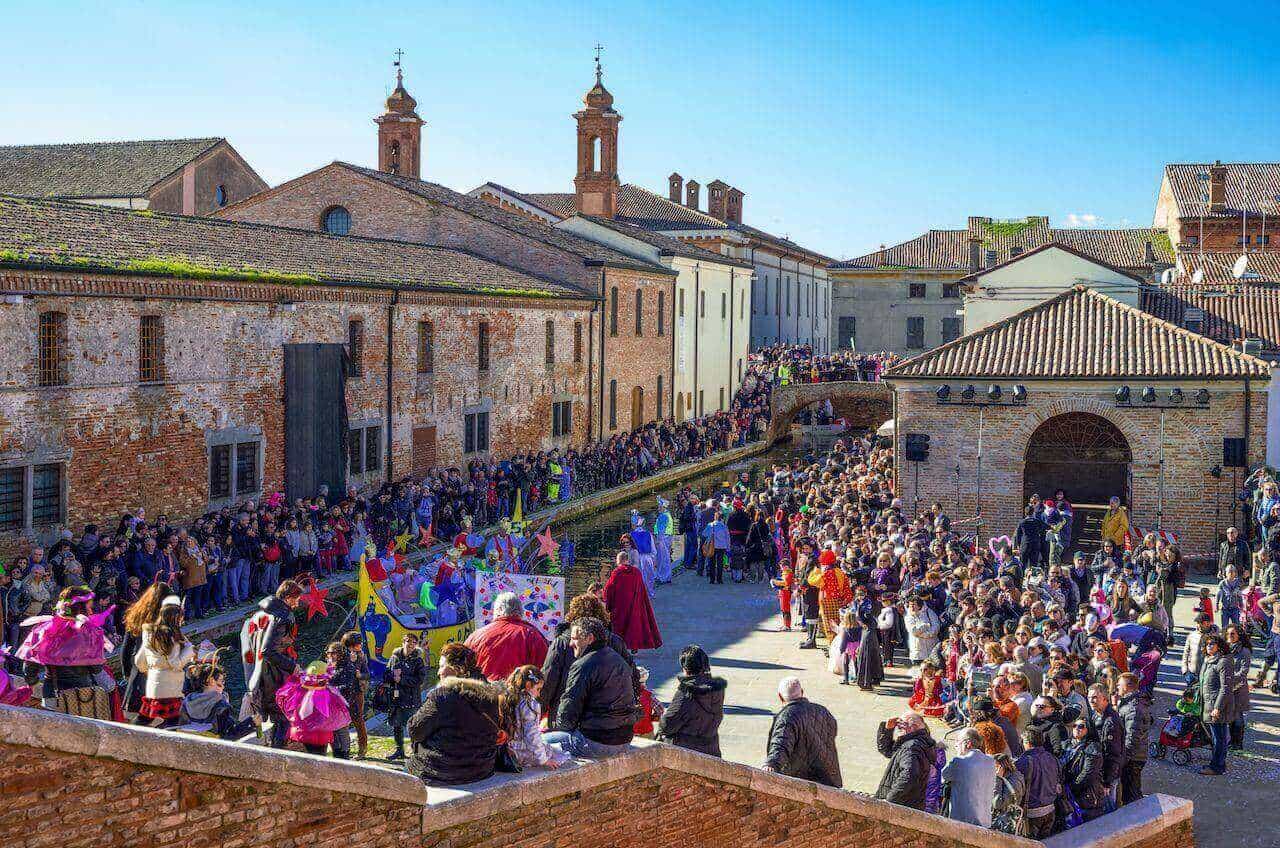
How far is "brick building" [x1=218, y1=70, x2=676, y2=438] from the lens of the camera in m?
38.5

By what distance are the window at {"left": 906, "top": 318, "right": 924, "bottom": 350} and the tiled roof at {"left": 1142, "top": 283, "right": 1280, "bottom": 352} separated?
3559 cm

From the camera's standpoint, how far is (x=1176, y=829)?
11.3 meters

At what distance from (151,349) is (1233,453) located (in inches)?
731

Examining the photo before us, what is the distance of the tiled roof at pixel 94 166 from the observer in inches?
1658

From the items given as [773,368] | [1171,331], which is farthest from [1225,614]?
[773,368]

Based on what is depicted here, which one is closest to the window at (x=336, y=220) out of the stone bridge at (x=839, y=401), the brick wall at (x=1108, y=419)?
the stone bridge at (x=839, y=401)

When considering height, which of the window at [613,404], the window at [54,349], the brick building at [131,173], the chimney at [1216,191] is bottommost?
the window at [613,404]

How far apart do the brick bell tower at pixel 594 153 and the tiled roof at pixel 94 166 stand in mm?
13330

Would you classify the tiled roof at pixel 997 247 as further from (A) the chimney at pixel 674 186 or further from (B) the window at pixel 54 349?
(B) the window at pixel 54 349

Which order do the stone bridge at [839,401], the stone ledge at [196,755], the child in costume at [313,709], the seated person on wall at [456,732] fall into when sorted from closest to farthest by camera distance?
the stone ledge at [196,755] → the seated person on wall at [456,732] → the child in costume at [313,709] → the stone bridge at [839,401]

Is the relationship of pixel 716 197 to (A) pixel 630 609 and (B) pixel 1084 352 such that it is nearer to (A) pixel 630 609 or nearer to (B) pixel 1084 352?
(B) pixel 1084 352

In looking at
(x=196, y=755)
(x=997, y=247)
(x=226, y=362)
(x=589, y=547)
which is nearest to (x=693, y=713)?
(x=196, y=755)

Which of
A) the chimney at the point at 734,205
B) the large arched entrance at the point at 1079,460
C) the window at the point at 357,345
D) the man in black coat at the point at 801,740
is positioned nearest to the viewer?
the man in black coat at the point at 801,740

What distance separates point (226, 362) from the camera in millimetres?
23922
